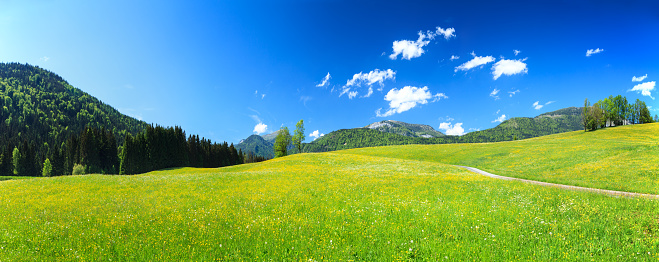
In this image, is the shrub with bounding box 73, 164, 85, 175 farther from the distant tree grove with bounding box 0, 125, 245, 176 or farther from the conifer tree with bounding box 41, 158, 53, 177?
the conifer tree with bounding box 41, 158, 53, 177

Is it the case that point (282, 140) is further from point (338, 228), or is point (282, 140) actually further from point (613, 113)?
point (613, 113)

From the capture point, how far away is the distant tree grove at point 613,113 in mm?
107062

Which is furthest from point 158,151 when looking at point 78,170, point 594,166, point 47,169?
point 594,166

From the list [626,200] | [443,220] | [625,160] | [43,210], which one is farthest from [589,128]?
[43,210]

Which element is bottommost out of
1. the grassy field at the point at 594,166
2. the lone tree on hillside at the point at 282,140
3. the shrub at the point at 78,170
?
the grassy field at the point at 594,166

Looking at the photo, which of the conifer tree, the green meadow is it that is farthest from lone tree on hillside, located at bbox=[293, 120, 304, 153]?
the conifer tree

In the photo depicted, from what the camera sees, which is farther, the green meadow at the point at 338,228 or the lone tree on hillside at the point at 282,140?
the lone tree on hillside at the point at 282,140

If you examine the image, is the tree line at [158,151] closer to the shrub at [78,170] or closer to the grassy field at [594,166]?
the shrub at [78,170]

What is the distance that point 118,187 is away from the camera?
22.9 meters

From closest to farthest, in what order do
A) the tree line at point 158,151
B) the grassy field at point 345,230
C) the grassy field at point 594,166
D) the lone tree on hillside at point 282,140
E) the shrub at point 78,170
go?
1. the grassy field at point 345,230
2. the grassy field at point 594,166
3. the tree line at point 158,151
4. the shrub at point 78,170
5. the lone tree on hillside at point 282,140

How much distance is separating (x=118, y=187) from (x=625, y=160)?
189 feet

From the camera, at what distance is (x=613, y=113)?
356 ft

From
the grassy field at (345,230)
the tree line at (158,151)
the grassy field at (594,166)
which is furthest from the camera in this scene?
the tree line at (158,151)

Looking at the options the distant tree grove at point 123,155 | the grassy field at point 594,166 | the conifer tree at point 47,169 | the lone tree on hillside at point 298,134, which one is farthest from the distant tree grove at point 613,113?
the conifer tree at point 47,169
